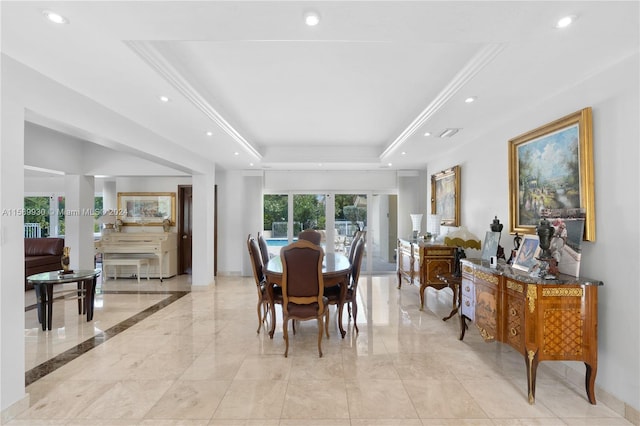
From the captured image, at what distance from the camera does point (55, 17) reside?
5.39ft

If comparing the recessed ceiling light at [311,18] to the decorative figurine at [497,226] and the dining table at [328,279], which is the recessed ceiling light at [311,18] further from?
the decorative figurine at [497,226]

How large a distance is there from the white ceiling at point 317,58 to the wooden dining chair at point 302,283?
5.52 feet

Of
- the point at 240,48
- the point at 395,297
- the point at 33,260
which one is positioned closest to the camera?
the point at 240,48

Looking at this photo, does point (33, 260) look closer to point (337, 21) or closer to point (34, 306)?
point (34, 306)

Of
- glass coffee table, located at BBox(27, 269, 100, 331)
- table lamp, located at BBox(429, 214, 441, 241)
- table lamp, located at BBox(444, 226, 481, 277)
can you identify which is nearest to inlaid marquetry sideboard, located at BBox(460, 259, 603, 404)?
table lamp, located at BBox(444, 226, 481, 277)

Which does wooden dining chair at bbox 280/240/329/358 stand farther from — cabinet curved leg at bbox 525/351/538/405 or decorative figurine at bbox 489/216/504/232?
decorative figurine at bbox 489/216/504/232

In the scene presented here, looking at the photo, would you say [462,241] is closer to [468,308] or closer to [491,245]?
[491,245]

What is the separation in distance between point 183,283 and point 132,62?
5.09m

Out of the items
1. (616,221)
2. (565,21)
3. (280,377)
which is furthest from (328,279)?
(565,21)

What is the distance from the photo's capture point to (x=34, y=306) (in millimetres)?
4609

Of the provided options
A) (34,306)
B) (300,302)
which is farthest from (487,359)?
(34,306)

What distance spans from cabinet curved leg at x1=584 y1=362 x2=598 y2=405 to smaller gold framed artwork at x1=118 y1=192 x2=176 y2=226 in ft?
23.7

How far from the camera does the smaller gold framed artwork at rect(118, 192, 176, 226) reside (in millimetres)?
6898

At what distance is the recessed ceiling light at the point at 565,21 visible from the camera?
1627mm
